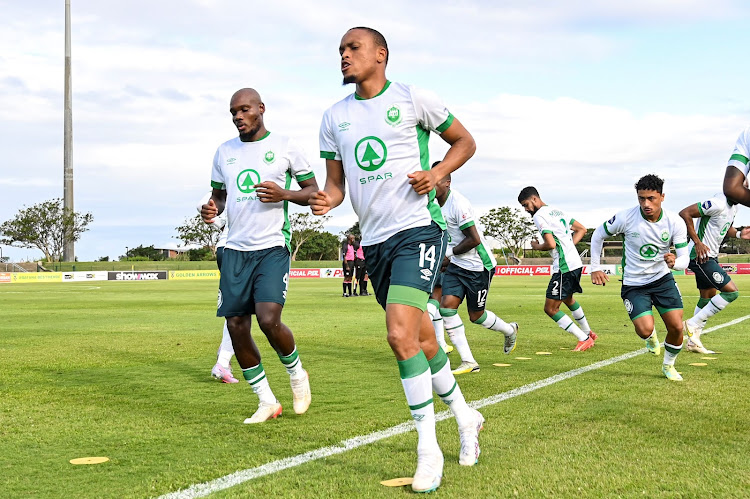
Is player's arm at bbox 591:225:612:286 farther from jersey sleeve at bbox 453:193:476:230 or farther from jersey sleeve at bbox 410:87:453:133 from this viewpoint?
jersey sleeve at bbox 410:87:453:133

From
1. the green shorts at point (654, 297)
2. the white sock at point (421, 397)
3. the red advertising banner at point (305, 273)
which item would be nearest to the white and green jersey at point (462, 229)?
the green shorts at point (654, 297)

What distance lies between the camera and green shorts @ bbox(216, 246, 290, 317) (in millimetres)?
5809

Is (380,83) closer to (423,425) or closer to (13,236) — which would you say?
(423,425)

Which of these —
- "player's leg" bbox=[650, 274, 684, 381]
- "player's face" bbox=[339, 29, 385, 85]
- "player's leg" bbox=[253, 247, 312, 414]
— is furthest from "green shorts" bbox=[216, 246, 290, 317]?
"player's leg" bbox=[650, 274, 684, 381]

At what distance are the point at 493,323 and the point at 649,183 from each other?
8.35 feet

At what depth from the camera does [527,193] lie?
428 inches

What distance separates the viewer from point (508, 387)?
7.00m

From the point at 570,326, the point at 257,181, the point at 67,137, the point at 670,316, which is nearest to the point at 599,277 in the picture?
the point at 670,316

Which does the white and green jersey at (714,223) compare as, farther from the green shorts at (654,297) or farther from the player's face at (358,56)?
the player's face at (358,56)

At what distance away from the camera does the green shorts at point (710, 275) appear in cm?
1071

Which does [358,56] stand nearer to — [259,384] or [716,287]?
[259,384]

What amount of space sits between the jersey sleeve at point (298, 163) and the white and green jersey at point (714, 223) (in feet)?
21.6

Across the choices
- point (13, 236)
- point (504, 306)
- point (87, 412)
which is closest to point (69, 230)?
point (13, 236)

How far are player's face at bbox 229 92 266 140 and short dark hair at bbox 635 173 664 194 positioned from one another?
12.8 ft
